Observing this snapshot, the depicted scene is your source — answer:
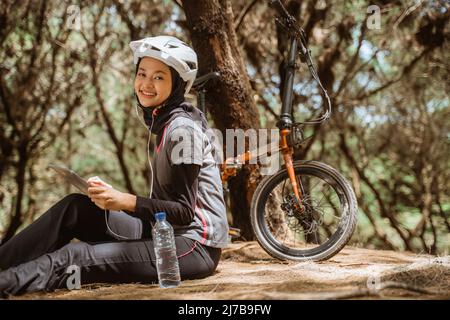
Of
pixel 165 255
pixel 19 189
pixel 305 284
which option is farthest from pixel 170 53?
pixel 19 189

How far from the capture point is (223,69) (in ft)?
13.9

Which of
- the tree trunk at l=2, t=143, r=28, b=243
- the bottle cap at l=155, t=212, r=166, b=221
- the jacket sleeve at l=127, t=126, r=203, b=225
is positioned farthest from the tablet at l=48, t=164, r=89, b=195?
the tree trunk at l=2, t=143, r=28, b=243

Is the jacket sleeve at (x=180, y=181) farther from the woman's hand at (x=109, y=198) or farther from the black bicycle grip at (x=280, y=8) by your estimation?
the black bicycle grip at (x=280, y=8)

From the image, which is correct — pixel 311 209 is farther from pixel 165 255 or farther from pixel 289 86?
pixel 165 255

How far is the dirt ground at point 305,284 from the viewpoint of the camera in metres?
2.27

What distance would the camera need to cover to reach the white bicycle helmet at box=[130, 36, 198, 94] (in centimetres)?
279

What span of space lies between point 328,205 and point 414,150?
525cm

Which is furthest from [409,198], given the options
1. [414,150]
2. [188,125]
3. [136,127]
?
[188,125]

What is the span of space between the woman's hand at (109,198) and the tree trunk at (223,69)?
1917 millimetres

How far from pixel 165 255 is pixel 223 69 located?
207 cm

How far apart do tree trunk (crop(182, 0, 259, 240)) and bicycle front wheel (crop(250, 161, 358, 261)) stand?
2.21ft

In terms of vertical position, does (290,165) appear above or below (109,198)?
above

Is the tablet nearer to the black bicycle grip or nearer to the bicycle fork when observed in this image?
the bicycle fork
